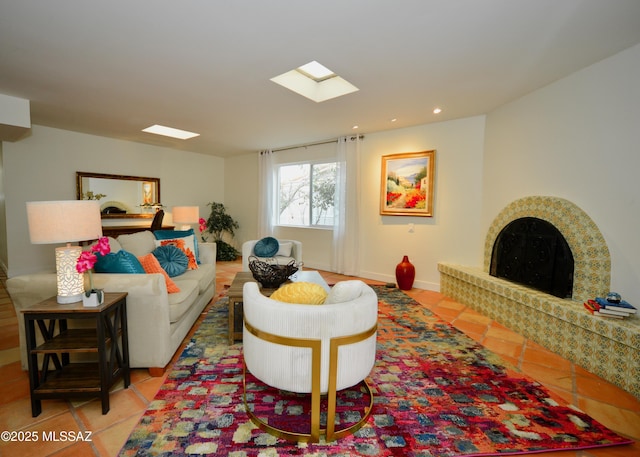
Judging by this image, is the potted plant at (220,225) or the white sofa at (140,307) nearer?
the white sofa at (140,307)

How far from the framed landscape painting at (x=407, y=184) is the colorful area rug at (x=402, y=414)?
2.49m

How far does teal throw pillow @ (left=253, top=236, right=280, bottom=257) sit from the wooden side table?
8.02ft

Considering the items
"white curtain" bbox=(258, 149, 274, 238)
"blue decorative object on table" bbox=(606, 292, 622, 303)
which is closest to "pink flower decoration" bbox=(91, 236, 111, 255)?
"blue decorative object on table" bbox=(606, 292, 622, 303)

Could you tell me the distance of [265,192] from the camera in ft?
21.3

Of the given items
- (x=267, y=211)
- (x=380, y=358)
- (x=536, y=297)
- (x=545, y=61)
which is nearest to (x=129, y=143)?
(x=267, y=211)

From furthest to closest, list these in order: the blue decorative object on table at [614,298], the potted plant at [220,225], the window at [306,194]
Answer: the potted plant at [220,225]
the window at [306,194]
the blue decorative object on table at [614,298]

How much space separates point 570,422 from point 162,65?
13.2 ft

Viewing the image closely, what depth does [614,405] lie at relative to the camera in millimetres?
1864

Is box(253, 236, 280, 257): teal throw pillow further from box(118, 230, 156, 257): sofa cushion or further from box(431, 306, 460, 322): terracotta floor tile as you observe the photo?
box(431, 306, 460, 322): terracotta floor tile

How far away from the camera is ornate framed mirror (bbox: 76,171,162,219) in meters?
5.27

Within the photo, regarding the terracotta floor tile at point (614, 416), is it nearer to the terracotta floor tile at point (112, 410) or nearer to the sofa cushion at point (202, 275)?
the terracotta floor tile at point (112, 410)

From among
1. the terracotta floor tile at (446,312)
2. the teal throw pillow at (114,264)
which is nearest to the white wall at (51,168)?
the teal throw pillow at (114,264)

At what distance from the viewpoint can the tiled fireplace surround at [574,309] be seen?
2.07 m

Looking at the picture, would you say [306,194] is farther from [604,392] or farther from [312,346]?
[604,392]
